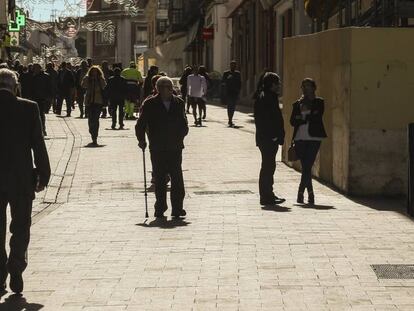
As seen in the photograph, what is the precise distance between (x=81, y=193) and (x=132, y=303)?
7.61 meters

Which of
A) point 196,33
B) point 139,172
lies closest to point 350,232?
point 139,172

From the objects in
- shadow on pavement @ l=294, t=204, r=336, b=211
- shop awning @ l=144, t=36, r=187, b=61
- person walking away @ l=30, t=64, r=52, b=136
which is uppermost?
shop awning @ l=144, t=36, r=187, b=61

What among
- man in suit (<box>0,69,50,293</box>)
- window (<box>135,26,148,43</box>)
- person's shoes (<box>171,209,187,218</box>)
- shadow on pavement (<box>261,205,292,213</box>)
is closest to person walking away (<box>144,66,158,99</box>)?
shadow on pavement (<box>261,205,292,213</box>)

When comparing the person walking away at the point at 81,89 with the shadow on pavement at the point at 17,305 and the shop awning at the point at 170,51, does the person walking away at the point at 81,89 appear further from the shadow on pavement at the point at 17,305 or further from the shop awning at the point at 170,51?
the shop awning at the point at 170,51

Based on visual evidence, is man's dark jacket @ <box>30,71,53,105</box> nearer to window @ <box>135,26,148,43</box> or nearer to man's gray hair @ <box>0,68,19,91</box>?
man's gray hair @ <box>0,68,19,91</box>

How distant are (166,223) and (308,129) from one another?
256 centimetres

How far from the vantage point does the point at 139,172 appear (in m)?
17.6

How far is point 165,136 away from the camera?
12.3 m

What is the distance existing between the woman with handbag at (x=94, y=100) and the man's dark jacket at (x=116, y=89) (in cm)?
339

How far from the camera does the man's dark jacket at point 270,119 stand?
44.2 ft

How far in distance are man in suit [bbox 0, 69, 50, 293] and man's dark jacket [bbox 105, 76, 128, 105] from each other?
1944 cm

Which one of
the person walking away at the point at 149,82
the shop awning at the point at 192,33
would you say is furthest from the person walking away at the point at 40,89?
the shop awning at the point at 192,33

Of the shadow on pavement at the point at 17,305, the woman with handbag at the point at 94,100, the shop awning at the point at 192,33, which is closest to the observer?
the shadow on pavement at the point at 17,305

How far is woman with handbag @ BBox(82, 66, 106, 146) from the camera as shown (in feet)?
75.4
